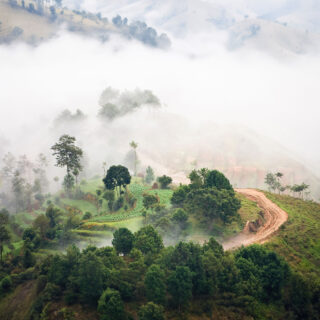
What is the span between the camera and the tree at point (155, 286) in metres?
41.3

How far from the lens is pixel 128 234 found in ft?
181

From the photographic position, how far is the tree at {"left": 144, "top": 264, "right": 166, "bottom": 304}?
4133 centimetres

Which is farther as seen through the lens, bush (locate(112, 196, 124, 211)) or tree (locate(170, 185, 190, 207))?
bush (locate(112, 196, 124, 211))

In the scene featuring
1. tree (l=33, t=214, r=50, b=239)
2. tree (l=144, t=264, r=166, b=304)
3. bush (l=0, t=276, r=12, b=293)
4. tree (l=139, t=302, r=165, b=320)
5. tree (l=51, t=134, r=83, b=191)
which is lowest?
bush (l=0, t=276, r=12, b=293)

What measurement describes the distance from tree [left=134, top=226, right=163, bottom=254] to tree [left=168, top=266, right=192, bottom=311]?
9816 millimetres

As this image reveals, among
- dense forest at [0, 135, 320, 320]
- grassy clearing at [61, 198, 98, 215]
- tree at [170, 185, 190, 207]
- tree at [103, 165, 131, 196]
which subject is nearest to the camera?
dense forest at [0, 135, 320, 320]

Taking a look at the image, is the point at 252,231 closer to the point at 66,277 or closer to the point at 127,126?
the point at 66,277

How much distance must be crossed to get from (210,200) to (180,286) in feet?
89.5

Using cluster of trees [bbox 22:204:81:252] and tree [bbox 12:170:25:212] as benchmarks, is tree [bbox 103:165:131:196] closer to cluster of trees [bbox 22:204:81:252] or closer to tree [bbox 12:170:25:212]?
cluster of trees [bbox 22:204:81:252]

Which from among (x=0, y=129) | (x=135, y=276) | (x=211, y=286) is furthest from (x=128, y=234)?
(x=0, y=129)

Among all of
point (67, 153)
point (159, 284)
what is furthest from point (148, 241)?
point (67, 153)

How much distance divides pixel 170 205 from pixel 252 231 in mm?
21281

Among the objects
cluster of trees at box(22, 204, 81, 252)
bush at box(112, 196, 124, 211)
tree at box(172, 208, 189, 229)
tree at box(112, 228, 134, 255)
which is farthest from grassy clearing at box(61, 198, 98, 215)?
tree at box(112, 228, 134, 255)

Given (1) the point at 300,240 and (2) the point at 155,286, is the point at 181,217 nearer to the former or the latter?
(1) the point at 300,240
